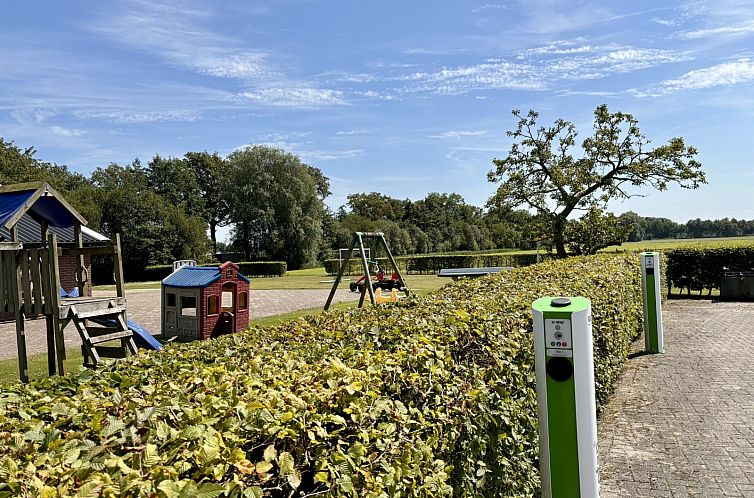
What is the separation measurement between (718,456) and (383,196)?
3588 inches

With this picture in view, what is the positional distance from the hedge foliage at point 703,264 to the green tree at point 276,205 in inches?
1586

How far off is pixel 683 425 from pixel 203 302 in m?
9.62

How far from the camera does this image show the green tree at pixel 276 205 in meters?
56.4

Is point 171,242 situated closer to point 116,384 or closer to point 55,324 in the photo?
point 55,324

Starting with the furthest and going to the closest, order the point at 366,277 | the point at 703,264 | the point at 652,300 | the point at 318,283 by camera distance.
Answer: the point at 318,283 → the point at 703,264 → the point at 366,277 → the point at 652,300

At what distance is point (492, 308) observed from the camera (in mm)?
4203

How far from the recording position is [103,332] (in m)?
9.74

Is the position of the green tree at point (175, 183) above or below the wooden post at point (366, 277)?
above

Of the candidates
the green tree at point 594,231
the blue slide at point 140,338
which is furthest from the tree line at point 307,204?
the blue slide at point 140,338

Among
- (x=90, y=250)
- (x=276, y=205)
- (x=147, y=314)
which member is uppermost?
(x=276, y=205)

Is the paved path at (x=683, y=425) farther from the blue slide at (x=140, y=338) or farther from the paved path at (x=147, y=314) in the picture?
the paved path at (x=147, y=314)

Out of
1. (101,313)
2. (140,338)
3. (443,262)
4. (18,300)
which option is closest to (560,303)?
(101,313)

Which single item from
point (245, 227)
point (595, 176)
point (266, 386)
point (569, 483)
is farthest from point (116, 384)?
point (245, 227)

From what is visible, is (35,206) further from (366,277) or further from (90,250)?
(366,277)
